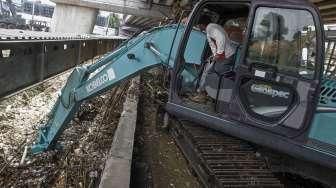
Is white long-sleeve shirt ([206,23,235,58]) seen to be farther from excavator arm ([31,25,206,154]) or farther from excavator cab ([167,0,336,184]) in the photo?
excavator arm ([31,25,206,154])

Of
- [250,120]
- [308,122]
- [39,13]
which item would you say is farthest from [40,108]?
[39,13]

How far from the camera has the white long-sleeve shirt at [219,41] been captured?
4.88 meters

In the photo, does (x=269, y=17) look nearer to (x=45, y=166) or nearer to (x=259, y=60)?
(x=259, y=60)

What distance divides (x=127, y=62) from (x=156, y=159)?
168cm

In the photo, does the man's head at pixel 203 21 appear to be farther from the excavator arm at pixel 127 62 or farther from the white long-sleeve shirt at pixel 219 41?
the white long-sleeve shirt at pixel 219 41

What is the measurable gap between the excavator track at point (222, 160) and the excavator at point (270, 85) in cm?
31

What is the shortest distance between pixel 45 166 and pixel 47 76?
4.85 meters

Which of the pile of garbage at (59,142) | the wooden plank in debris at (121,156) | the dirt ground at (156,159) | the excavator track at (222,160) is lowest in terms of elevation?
the pile of garbage at (59,142)

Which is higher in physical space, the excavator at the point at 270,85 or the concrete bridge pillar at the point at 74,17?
the excavator at the point at 270,85

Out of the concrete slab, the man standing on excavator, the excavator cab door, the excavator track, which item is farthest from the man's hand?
the concrete slab

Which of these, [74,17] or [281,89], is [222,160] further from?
[74,17]

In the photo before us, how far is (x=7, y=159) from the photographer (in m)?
5.91

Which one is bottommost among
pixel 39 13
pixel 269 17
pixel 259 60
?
pixel 39 13

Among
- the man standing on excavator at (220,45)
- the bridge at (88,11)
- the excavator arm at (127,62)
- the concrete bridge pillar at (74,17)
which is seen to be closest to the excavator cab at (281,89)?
the man standing on excavator at (220,45)
